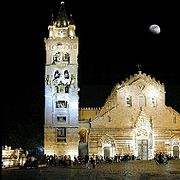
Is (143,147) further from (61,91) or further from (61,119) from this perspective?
(61,91)

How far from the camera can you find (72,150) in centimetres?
5103

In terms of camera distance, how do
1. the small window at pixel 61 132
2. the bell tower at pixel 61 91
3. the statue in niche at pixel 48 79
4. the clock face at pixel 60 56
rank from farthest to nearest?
the clock face at pixel 60 56
the statue in niche at pixel 48 79
the small window at pixel 61 132
the bell tower at pixel 61 91

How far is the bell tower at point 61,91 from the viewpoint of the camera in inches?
2014

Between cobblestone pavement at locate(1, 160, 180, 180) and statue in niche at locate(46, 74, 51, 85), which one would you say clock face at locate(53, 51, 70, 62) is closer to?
statue in niche at locate(46, 74, 51, 85)

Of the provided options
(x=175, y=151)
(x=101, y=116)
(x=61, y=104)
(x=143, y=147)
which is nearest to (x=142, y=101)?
(x=101, y=116)

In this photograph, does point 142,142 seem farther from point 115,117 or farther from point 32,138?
point 32,138

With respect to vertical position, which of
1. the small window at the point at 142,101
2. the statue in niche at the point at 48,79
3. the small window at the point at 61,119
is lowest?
the small window at the point at 61,119

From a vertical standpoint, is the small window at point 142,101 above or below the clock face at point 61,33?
below

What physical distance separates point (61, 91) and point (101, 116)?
6.52 metres

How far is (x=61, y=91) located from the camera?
52156 mm

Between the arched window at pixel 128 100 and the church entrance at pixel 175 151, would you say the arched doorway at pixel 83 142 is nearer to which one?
the arched window at pixel 128 100

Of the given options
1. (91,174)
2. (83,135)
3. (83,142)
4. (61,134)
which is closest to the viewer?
(91,174)

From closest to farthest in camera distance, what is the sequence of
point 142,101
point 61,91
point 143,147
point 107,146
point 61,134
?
point 61,134 → point 61,91 → point 107,146 → point 143,147 → point 142,101

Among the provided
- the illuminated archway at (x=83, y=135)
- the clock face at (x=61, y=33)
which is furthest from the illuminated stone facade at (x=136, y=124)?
the clock face at (x=61, y=33)
